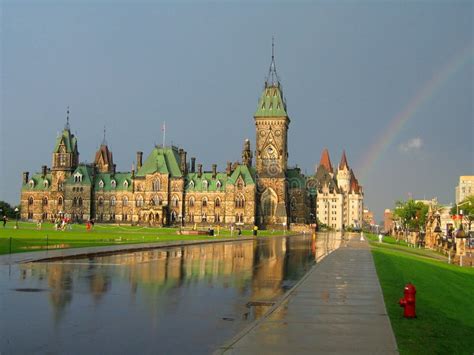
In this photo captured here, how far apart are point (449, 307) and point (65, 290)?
12.8 m

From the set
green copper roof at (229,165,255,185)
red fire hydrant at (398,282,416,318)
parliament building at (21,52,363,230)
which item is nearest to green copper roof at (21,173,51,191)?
parliament building at (21,52,363,230)

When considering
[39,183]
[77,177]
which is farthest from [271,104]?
[39,183]

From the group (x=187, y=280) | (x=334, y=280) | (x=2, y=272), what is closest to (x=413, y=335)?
(x=334, y=280)

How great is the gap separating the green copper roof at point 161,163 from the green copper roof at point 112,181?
3.64 m

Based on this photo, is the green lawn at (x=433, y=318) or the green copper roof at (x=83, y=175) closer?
the green lawn at (x=433, y=318)

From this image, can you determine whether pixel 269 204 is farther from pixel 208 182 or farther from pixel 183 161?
pixel 183 161

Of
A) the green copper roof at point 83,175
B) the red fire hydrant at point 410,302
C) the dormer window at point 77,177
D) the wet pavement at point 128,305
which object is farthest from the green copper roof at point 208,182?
the red fire hydrant at point 410,302

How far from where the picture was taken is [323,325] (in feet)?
46.1

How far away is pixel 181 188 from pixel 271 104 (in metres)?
Answer: 30.5

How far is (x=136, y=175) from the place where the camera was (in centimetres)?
13938

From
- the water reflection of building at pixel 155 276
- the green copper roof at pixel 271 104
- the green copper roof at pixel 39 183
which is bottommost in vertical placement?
the water reflection of building at pixel 155 276

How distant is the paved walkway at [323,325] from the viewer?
459 inches

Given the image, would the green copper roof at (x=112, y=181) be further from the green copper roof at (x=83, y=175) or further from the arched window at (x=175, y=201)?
the arched window at (x=175, y=201)

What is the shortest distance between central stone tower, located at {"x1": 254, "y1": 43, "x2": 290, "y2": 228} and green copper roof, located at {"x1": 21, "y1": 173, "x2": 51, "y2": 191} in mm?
52194
